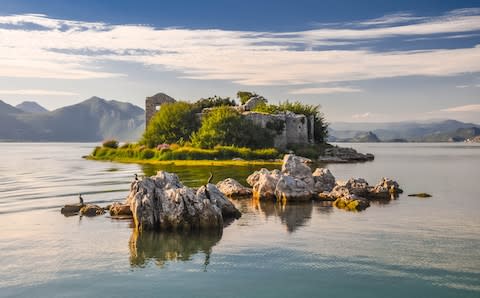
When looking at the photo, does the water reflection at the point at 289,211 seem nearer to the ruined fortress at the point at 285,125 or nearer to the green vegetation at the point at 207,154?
the green vegetation at the point at 207,154

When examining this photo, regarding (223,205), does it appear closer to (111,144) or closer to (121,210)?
(121,210)

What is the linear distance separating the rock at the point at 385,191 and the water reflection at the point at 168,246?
13168mm

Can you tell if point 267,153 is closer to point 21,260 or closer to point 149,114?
point 149,114

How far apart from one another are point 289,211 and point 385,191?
7.99 meters

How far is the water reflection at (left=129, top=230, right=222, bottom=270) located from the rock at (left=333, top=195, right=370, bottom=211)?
8.71 m

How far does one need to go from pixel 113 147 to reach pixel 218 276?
229 ft

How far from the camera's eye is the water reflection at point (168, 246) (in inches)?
639

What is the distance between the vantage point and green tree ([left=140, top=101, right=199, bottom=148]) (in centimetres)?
7519

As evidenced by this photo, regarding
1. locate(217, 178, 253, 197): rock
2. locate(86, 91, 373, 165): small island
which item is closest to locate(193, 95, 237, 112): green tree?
locate(86, 91, 373, 165): small island

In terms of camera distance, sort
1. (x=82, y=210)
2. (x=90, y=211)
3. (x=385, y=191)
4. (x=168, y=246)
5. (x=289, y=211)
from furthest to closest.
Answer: (x=385, y=191)
(x=289, y=211)
(x=82, y=210)
(x=90, y=211)
(x=168, y=246)

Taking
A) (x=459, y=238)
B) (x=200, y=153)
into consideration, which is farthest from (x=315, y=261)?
(x=200, y=153)

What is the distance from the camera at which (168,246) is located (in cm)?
1783

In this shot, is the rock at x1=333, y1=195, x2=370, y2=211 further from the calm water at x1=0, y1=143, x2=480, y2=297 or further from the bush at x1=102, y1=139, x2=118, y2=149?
the bush at x1=102, y1=139, x2=118, y2=149

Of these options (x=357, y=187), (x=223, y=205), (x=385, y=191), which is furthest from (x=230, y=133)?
(x=223, y=205)
